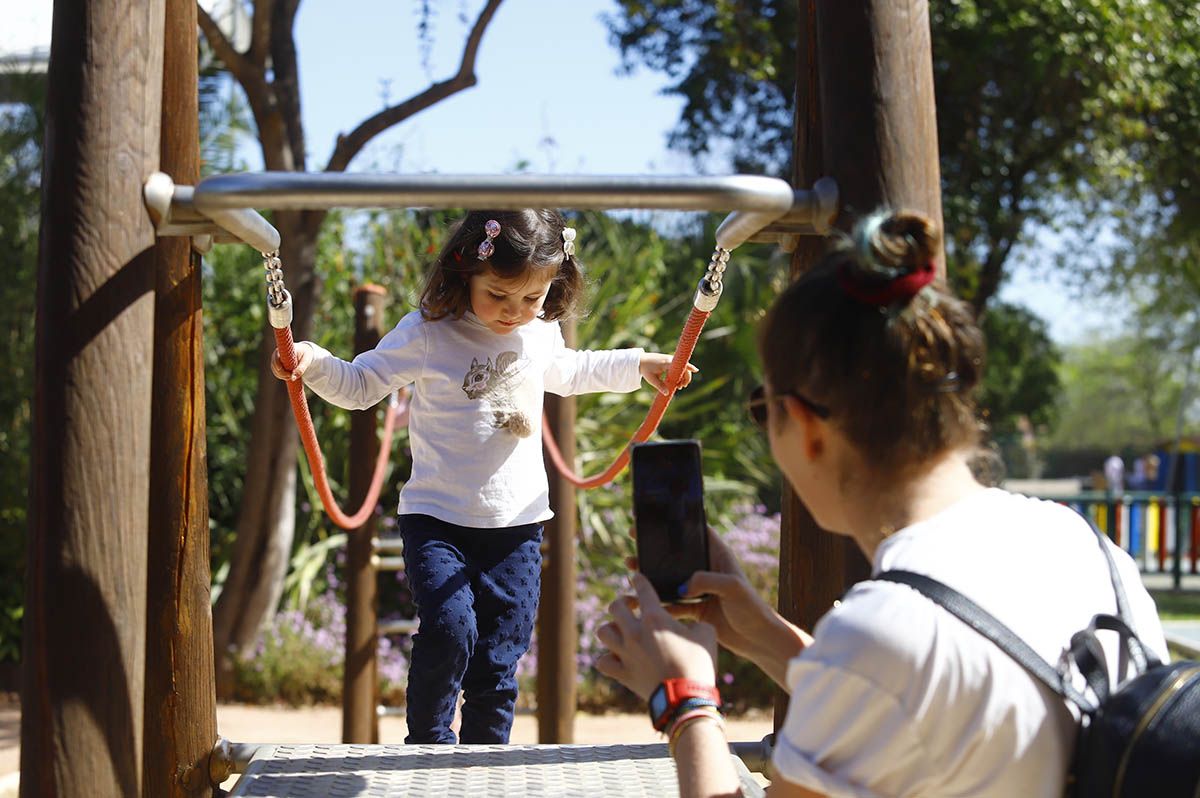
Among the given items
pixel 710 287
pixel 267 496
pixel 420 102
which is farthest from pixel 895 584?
pixel 267 496

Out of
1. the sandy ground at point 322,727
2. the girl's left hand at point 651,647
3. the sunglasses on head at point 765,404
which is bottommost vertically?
the sandy ground at point 322,727

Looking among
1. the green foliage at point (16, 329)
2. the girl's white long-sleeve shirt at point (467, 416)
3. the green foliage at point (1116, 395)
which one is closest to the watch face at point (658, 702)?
the girl's white long-sleeve shirt at point (467, 416)

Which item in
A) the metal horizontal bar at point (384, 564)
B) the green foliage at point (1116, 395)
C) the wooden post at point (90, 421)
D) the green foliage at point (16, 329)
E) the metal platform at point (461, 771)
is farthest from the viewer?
the green foliage at point (1116, 395)

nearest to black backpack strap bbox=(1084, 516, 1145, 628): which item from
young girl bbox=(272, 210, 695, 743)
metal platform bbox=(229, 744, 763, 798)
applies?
metal platform bbox=(229, 744, 763, 798)

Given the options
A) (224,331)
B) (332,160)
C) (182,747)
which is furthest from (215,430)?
(182,747)

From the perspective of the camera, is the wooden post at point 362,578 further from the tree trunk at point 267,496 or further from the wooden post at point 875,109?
the wooden post at point 875,109

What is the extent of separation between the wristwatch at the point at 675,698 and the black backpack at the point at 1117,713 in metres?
0.26

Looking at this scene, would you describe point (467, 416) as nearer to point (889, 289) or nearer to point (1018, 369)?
point (889, 289)

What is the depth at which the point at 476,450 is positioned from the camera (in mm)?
2936

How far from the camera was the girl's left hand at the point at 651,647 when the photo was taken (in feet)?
4.56

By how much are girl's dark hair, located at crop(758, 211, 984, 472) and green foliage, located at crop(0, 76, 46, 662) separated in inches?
283

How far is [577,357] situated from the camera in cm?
313

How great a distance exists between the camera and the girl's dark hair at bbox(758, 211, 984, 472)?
1.28 m

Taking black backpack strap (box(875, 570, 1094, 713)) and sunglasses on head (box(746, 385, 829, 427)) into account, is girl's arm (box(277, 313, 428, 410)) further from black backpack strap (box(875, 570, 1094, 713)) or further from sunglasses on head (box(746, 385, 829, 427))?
black backpack strap (box(875, 570, 1094, 713))
